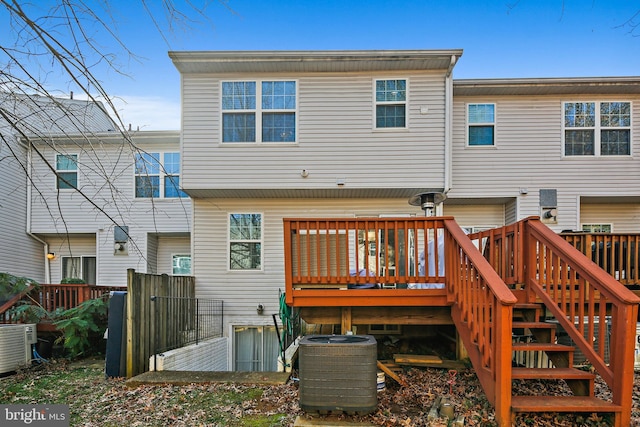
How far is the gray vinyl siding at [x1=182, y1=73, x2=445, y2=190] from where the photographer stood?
790 cm

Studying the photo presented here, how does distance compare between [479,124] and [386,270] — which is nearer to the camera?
[386,270]

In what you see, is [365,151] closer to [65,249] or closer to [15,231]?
[65,249]

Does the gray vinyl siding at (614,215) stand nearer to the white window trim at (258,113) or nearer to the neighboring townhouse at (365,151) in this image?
the neighboring townhouse at (365,151)

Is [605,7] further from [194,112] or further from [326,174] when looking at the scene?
[194,112]

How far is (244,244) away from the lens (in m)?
8.58

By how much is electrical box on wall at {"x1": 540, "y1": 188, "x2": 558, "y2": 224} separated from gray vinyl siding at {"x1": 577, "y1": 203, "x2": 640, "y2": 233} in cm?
109

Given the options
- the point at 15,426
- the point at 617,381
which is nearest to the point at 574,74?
the point at 617,381

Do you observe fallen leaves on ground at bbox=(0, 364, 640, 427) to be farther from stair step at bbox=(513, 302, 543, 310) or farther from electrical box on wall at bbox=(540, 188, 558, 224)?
electrical box on wall at bbox=(540, 188, 558, 224)

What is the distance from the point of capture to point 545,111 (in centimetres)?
867

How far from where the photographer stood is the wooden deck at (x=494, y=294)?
334 cm

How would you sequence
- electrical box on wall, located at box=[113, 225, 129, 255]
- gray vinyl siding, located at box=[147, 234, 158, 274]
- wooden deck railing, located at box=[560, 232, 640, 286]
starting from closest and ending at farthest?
wooden deck railing, located at box=[560, 232, 640, 286], electrical box on wall, located at box=[113, 225, 129, 255], gray vinyl siding, located at box=[147, 234, 158, 274]

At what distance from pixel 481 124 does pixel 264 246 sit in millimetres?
5681

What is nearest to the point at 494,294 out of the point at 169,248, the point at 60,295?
the point at 60,295

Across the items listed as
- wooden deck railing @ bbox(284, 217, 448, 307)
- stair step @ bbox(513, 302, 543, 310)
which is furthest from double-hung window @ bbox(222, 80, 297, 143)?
stair step @ bbox(513, 302, 543, 310)
